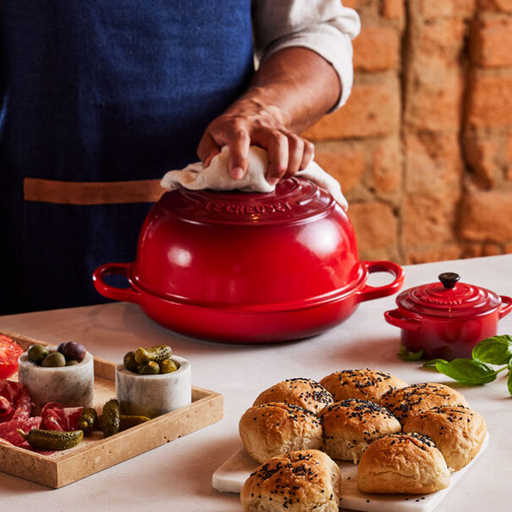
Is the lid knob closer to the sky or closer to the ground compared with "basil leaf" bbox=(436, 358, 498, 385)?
closer to the sky

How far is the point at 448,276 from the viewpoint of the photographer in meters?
1.06

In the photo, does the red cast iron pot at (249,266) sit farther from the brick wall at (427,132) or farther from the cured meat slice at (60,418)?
the brick wall at (427,132)

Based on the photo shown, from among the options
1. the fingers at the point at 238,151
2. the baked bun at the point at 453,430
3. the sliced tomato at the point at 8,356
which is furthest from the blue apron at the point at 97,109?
the baked bun at the point at 453,430

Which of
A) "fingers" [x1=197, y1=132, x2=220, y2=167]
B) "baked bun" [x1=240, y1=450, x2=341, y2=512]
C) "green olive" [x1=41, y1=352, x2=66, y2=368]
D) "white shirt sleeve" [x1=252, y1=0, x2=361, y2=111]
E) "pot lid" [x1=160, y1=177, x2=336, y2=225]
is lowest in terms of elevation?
"baked bun" [x1=240, y1=450, x2=341, y2=512]

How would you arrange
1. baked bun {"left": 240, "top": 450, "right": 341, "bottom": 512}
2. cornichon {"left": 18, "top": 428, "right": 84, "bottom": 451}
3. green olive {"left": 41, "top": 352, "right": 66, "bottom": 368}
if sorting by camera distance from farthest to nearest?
green olive {"left": 41, "top": 352, "right": 66, "bottom": 368}
cornichon {"left": 18, "top": 428, "right": 84, "bottom": 451}
baked bun {"left": 240, "top": 450, "right": 341, "bottom": 512}

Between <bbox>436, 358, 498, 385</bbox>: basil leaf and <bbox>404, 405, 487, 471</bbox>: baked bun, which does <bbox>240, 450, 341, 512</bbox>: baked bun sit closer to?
Result: <bbox>404, 405, 487, 471</bbox>: baked bun

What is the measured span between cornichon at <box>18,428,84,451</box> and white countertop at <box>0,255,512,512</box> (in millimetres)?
37

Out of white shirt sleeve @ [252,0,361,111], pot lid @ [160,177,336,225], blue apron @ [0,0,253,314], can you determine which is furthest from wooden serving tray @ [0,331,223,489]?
white shirt sleeve @ [252,0,361,111]

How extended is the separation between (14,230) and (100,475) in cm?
81

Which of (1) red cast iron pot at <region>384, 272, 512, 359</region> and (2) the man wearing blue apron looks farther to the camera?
(2) the man wearing blue apron

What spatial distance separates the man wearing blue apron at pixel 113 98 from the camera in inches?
54.9

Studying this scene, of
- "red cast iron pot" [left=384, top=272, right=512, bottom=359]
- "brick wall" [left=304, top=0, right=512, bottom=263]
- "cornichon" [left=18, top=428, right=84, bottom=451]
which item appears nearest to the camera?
"cornichon" [left=18, top=428, right=84, bottom=451]

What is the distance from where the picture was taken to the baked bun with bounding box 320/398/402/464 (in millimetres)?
792

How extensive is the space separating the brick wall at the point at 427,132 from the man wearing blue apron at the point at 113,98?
56 cm
